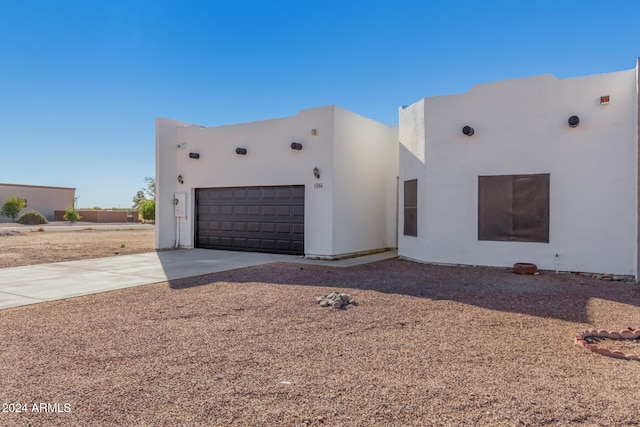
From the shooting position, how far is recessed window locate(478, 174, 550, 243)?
31.0 feet

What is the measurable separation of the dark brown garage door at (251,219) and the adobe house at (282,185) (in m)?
0.03

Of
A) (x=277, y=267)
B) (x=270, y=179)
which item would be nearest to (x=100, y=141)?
(x=270, y=179)

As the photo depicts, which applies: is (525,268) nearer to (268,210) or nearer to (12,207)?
(268,210)

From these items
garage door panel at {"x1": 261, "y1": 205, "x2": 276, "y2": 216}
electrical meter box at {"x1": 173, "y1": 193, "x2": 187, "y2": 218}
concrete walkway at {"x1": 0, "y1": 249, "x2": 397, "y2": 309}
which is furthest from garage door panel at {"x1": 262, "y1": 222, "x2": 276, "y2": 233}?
electrical meter box at {"x1": 173, "y1": 193, "x2": 187, "y2": 218}

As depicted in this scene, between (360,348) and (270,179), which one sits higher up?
(270,179)

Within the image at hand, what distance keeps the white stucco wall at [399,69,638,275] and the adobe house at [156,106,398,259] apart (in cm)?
223

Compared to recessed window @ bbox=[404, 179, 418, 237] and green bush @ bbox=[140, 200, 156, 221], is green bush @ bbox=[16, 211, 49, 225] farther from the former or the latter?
recessed window @ bbox=[404, 179, 418, 237]

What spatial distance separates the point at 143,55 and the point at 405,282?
1434 cm

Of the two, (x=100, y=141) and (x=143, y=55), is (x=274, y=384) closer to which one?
Answer: (x=143, y=55)

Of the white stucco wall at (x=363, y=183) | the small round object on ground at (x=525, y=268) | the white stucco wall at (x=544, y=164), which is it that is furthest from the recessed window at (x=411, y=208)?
the small round object on ground at (x=525, y=268)

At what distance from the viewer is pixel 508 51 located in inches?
460

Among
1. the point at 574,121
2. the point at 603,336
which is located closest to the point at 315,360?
the point at 603,336

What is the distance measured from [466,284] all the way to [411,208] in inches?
155

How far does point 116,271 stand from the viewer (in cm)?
942
